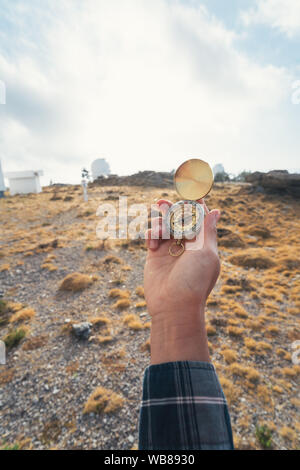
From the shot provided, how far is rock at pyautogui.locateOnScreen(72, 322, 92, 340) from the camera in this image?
739 cm

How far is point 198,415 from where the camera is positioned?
148 centimetres

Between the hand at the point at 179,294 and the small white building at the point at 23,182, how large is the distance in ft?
167

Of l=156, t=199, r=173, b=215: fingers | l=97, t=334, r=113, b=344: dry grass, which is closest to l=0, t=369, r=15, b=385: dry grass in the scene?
l=97, t=334, r=113, b=344: dry grass

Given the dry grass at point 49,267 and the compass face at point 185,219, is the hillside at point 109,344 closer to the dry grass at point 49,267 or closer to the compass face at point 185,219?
the dry grass at point 49,267

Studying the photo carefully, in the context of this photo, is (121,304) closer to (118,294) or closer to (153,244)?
(118,294)

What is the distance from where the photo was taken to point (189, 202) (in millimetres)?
3139

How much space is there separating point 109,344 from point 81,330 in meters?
1.11

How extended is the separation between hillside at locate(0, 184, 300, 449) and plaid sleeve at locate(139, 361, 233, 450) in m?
4.13

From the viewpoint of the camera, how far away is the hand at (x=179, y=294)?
1998 millimetres

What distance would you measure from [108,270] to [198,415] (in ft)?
39.5

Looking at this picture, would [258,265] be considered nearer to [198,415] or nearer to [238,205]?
[198,415]

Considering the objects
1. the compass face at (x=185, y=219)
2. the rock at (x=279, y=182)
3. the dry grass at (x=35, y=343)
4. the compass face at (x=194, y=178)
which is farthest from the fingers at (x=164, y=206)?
the rock at (x=279, y=182)

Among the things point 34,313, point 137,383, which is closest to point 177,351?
point 137,383
